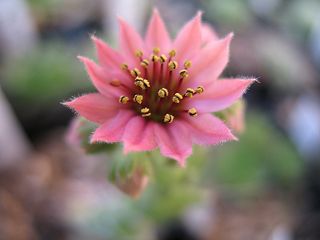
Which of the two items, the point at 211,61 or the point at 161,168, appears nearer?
the point at 211,61

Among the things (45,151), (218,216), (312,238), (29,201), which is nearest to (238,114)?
(312,238)

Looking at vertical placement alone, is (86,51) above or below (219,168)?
above

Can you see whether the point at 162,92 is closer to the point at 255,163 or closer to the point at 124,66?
the point at 124,66

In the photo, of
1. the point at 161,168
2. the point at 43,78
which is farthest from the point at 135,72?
the point at 43,78

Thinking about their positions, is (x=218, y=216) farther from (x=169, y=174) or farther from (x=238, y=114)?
(x=238, y=114)

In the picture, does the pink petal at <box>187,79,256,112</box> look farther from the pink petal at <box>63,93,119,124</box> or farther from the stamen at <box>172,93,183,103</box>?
the pink petal at <box>63,93,119,124</box>

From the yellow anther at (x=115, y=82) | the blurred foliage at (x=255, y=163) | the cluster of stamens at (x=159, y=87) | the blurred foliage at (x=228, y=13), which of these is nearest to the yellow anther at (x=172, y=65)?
the cluster of stamens at (x=159, y=87)
